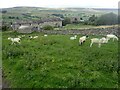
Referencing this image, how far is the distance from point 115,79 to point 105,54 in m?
7.12

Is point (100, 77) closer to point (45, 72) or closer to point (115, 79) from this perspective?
point (115, 79)

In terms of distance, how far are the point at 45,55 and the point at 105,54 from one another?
18.9 ft

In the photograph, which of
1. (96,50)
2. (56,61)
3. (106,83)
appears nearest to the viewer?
(106,83)

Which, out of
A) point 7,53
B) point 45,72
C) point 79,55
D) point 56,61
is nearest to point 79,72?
point 45,72

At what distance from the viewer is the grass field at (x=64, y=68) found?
18844mm

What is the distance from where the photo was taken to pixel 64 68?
21.9 m

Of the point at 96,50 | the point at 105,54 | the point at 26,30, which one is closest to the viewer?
the point at 105,54

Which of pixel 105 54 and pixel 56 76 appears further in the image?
pixel 105 54

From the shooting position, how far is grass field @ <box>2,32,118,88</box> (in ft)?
61.8

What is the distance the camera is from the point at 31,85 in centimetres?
1920

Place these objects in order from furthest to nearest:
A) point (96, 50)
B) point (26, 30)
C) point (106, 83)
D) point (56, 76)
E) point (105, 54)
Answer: point (26, 30), point (96, 50), point (105, 54), point (56, 76), point (106, 83)

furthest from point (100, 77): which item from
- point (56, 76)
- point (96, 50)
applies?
point (96, 50)

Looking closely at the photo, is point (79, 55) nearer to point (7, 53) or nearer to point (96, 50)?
point (96, 50)

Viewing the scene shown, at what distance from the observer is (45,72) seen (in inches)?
824
